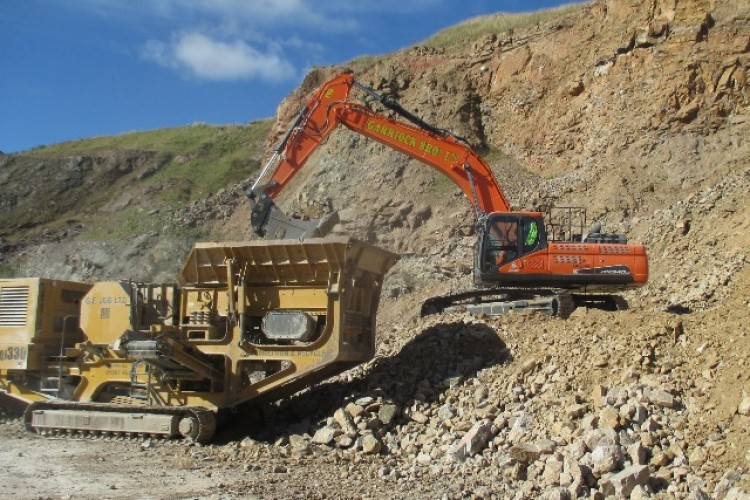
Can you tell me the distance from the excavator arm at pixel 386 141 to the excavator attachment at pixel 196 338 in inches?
114

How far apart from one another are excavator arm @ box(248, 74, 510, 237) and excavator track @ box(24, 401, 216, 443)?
4.56 m

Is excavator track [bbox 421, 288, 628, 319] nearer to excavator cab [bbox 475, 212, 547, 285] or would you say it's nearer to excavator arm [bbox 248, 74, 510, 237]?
excavator cab [bbox 475, 212, 547, 285]

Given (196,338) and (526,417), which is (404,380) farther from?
(196,338)

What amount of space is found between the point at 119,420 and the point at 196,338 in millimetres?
1469

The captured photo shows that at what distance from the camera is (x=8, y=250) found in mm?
29391

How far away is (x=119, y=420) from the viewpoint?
10.6m

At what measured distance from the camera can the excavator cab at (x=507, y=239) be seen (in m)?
12.4

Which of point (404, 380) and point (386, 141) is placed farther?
point (386, 141)

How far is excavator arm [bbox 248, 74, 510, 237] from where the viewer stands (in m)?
13.8

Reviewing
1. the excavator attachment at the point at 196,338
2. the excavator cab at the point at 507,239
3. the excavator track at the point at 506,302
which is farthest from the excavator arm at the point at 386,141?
the excavator attachment at the point at 196,338

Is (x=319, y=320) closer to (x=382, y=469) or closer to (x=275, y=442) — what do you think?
(x=275, y=442)

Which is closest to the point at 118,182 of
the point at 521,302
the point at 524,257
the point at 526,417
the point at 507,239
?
the point at 507,239

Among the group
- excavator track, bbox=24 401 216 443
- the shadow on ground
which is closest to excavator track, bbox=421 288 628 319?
the shadow on ground

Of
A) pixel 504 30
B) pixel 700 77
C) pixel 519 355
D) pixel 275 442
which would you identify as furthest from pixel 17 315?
pixel 504 30
